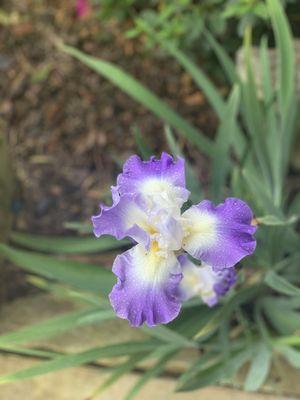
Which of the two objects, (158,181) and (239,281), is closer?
(158,181)

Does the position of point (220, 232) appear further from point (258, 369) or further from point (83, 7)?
point (83, 7)

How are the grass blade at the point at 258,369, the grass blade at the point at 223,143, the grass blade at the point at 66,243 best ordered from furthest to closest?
1. the grass blade at the point at 66,243
2. the grass blade at the point at 223,143
3. the grass blade at the point at 258,369

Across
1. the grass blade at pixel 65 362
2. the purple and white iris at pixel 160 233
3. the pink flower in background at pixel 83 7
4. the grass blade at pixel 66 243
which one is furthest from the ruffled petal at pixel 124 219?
the pink flower in background at pixel 83 7

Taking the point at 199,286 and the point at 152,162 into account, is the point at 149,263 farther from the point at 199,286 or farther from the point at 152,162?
the point at 199,286

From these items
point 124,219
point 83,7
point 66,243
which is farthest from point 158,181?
point 83,7

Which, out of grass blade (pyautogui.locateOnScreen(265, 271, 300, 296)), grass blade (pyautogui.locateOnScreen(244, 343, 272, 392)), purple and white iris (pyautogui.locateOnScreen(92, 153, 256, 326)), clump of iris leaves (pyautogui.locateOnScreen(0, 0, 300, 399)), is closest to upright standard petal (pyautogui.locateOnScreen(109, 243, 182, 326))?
A: purple and white iris (pyautogui.locateOnScreen(92, 153, 256, 326))

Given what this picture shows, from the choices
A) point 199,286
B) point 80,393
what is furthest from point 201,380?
point 80,393

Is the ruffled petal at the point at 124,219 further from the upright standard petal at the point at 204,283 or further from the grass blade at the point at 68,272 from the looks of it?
the grass blade at the point at 68,272
